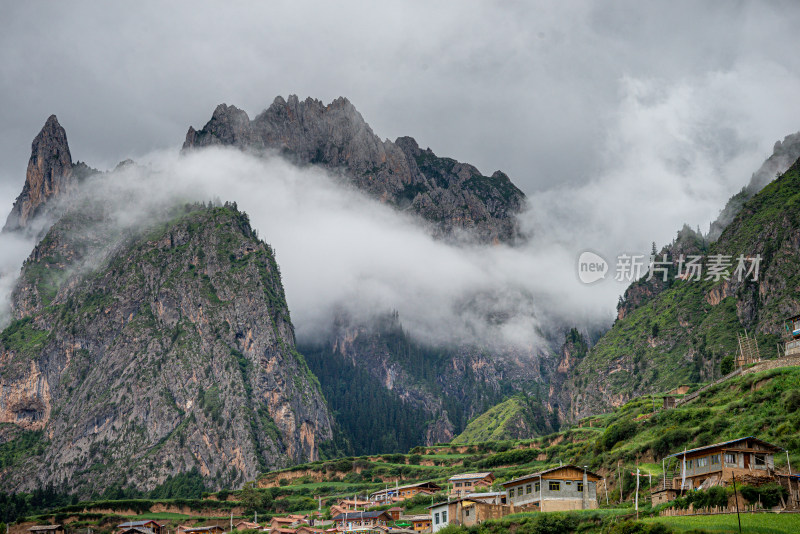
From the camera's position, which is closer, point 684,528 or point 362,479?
point 684,528

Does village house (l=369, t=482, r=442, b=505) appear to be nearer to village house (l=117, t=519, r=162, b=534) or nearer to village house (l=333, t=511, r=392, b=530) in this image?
village house (l=333, t=511, r=392, b=530)

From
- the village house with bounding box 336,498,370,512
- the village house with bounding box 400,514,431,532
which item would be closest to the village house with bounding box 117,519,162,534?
the village house with bounding box 336,498,370,512

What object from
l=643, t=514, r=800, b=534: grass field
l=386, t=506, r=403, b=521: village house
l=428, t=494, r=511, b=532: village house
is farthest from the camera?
l=386, t=506, r=403, b=521: village house

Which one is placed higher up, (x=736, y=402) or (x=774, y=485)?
(x=736, y=402)

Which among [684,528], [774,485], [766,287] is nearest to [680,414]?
[774,485]

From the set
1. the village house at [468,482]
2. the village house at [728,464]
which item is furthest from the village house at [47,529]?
the village house at [728,464]

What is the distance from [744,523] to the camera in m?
60.8

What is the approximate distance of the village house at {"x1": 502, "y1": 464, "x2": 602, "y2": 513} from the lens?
8600 cm

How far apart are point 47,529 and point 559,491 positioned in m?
113

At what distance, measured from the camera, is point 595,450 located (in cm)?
13375

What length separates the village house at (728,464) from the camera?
7475cm

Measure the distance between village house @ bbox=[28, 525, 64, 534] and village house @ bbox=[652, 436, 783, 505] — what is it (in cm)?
12313

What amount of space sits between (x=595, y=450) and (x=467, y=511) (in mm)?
49074

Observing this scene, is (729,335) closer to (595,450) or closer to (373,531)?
(595,450)
